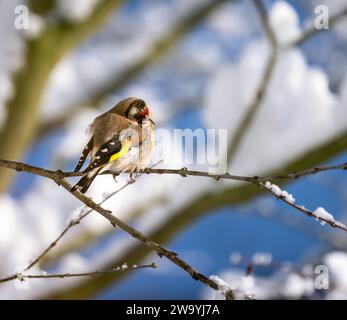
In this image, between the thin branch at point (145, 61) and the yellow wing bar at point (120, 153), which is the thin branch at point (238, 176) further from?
the thin branch at point (145, 61)

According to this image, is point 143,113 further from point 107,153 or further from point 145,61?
point 145,61

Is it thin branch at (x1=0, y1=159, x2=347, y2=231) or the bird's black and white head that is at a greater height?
the bird's black and white head

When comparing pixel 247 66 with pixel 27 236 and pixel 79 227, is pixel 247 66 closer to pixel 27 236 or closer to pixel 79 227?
pixel 79 227

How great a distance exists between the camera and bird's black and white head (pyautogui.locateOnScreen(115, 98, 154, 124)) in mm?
1050

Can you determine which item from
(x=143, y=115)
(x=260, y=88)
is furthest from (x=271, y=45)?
(x=143, y=115)

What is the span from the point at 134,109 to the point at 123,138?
6cm

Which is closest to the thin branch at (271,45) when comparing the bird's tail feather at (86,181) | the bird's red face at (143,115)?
the bird's red face at (143,115)

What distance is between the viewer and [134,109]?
41.5 inches

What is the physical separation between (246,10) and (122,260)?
2121mm

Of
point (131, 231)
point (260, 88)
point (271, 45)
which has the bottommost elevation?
point (131, 231)

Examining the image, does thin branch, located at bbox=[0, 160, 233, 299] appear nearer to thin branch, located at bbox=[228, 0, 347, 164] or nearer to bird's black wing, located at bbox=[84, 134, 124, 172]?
bird's black wing, located at bbox=[84, 134, 124, 172]

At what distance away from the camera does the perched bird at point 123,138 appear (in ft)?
3.33

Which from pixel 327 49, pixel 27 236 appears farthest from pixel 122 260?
pixel 327 49

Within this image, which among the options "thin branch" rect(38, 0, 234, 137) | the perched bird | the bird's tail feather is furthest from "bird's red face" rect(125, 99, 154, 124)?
"thin branch" rect(38, 0, 234, 137)
